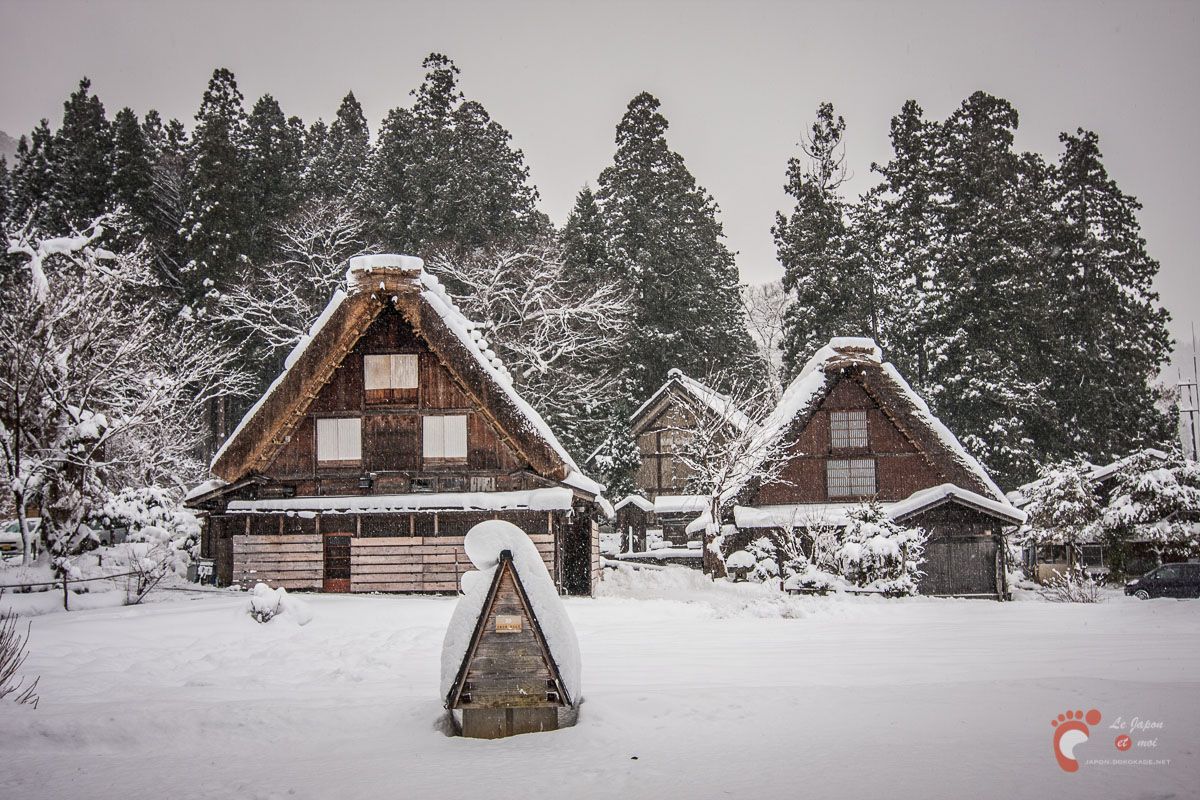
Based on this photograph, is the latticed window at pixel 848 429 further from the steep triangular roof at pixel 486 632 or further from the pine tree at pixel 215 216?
the pine tree at pixel 215 216

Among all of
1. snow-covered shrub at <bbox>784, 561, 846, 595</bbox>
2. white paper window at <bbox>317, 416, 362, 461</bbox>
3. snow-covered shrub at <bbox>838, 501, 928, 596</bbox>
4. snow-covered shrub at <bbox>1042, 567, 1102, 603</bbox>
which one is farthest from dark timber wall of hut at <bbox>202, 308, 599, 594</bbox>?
snow-covered shrub at <bbox>1042, 567, 1102, 603</bbox>

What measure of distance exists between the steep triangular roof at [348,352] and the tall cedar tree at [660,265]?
72.4 ft

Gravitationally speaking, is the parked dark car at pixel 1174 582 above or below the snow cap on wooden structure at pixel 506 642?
below

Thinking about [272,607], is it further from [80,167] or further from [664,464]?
[80,167]

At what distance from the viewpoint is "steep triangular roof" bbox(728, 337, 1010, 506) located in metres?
24.8

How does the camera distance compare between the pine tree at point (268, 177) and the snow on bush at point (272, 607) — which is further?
the pine tree at point (268, 177)

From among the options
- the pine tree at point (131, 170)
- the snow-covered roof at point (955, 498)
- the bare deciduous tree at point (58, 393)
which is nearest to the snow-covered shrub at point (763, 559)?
the snow-covered roof at point (955, 498)

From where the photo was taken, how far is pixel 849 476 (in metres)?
25.8

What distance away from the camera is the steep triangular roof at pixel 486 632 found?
299 inches

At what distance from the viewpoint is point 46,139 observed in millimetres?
44281

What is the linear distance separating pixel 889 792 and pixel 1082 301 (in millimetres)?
37647

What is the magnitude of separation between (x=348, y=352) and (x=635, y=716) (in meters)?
15.4

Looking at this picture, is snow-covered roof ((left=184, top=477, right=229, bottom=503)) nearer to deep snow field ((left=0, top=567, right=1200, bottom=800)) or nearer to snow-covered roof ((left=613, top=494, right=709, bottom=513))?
deep snow field ((left=0, top=567, right=1200, bottom=800))

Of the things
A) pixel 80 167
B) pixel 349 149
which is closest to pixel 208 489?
pixel 80 167
